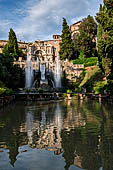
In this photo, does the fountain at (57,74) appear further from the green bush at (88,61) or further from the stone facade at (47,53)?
the green bush at (88,61)

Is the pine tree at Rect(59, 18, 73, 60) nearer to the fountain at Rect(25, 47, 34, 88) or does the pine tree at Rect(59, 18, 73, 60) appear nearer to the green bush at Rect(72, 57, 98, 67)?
the green bush at Rect(72, 57, 98, 67)

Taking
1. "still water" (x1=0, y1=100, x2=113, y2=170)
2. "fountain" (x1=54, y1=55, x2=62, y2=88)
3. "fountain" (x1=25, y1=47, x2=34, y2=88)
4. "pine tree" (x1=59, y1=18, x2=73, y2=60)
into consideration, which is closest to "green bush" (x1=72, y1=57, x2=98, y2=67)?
"pine tree" (x1=59, y1=18, x2=73, y2=60)

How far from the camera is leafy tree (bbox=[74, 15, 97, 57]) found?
189 ft

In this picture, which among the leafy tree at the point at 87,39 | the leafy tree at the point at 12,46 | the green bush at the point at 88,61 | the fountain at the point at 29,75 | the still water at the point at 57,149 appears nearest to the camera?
the still water at the point at 57,149

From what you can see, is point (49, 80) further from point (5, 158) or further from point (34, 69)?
point (5, 158)

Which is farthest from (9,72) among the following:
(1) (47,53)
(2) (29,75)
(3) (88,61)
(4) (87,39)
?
(1) (47,53)

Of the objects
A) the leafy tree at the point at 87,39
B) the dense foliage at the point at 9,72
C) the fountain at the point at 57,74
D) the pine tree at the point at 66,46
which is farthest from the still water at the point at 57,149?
the leafy tree at the point at 87,39

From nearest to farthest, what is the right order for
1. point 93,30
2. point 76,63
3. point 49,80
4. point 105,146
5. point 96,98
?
point 105,146, point 96,98, point 49,80, point 76,63, point 93,30

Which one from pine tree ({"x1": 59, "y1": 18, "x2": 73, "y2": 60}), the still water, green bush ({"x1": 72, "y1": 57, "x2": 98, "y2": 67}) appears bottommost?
the still water

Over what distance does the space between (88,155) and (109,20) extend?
20898mm

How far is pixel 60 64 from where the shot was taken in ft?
172

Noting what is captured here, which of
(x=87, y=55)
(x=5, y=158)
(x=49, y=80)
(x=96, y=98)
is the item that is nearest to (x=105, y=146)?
(x=5, y=158)

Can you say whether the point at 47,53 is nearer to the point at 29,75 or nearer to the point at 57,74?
the point at 57,74

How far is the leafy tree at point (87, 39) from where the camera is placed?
189ft
